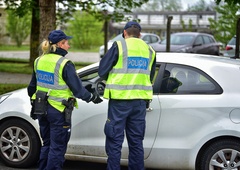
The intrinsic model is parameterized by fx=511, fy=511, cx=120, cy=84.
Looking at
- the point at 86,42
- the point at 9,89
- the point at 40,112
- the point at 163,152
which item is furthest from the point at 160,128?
the point at 86,42

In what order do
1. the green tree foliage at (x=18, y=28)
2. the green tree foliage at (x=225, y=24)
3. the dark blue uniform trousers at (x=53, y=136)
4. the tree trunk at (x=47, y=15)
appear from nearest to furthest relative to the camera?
the dark blue uniform trousers at (x=53, y=136) < the tree trunk at (x=47, y=15) < the green tree foliage at (x=225, y=24) < the green tree foliage at (x=18, y=28)

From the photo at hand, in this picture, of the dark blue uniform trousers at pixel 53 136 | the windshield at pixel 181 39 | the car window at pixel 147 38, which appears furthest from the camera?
the car window at pixel 147 38

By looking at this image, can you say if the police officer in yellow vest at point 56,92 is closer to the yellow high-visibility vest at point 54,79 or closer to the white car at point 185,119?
the yellow high-visibility vest at point 54,79

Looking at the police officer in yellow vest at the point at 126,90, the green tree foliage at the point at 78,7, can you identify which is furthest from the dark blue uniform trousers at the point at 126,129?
the green tree foliage at the point at 78,7

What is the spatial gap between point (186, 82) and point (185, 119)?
1.47ft

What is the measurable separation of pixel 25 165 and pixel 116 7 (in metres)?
9.92

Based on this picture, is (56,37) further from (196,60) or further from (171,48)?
(171,48)

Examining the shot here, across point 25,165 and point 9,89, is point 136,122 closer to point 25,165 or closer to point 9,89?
point 25,165

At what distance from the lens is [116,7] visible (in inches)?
613

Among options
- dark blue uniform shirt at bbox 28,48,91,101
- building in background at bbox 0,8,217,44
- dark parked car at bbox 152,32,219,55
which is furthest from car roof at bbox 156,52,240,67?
building in background at bbox 0,8,217,44

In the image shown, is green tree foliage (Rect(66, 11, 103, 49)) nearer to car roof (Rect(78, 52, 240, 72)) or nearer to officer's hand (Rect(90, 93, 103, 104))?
car roof (Rect(78, 52, 240, 72))

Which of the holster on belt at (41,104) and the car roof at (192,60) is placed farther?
the car roof at (192,60)

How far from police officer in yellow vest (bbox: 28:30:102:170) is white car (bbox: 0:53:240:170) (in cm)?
45

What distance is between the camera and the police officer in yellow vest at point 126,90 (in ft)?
17.5
